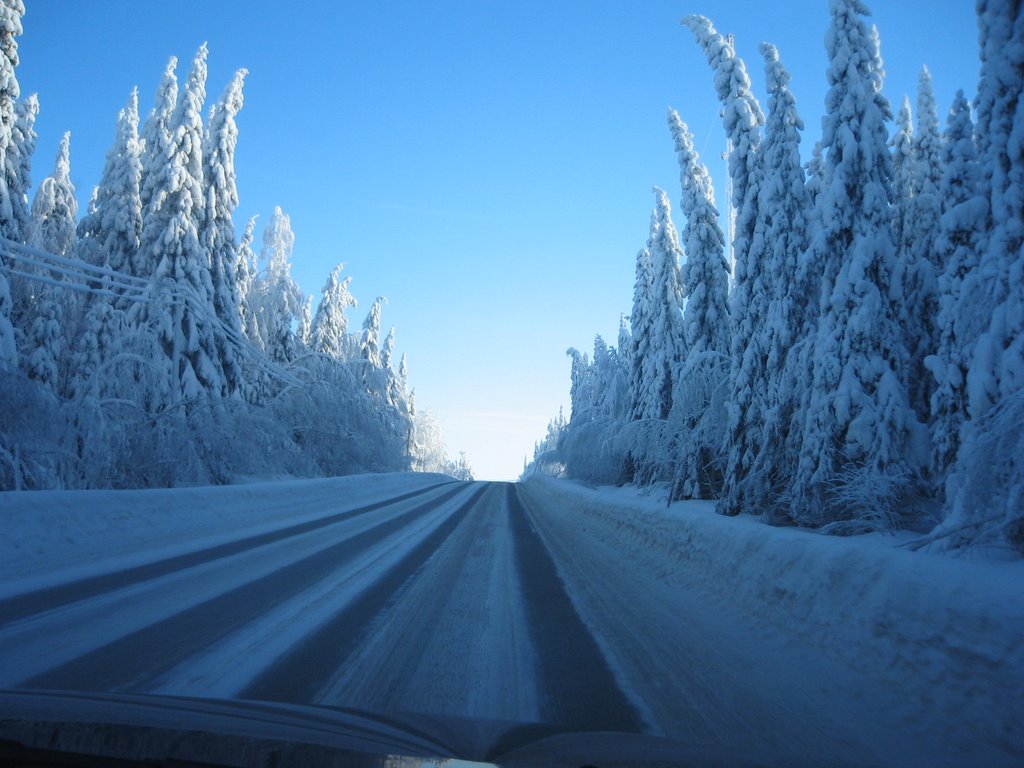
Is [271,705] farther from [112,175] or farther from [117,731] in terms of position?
[112,175]

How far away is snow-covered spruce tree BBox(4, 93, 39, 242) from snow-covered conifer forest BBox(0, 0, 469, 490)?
12cm

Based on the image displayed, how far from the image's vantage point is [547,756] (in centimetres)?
265

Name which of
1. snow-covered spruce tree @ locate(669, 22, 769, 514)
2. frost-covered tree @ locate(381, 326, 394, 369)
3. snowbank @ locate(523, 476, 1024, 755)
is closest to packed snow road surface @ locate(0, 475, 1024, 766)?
snowbank @ locate(523, 476, 1024, 755)

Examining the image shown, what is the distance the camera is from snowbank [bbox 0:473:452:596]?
24.2ft

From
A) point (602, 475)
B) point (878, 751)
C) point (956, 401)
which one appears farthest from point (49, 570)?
point (602, 475)

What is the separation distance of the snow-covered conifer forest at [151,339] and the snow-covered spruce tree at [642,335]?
49.4 feet

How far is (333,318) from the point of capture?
55.4m

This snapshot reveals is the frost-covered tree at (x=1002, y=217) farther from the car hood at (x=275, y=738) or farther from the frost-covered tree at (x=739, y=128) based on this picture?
the frost-covered tree at (x=739, y=128)

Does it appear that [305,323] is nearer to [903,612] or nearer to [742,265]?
[742,265]

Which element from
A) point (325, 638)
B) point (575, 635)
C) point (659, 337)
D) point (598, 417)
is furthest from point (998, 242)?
point (598, 417)

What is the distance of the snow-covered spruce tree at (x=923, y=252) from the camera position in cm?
1619

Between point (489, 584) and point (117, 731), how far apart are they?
593 cm

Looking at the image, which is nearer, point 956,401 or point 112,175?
point 956,401

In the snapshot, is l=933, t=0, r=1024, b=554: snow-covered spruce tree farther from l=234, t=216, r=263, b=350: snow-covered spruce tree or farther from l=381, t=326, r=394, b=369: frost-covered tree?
l=381, t=326, r=394, b=369: frost-covered tree
